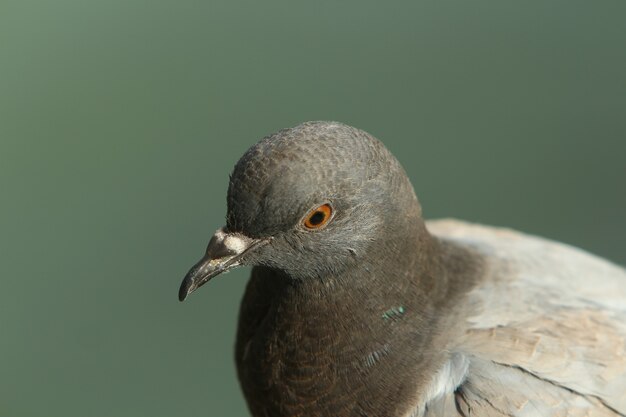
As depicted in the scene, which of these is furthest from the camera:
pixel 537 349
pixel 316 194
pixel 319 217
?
pixel 537 349

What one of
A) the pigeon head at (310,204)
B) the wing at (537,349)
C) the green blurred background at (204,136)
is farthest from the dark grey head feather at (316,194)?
the green blurred background at (204,136)

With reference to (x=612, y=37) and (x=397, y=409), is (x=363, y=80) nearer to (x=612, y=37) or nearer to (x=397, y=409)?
(x=612, y=37)

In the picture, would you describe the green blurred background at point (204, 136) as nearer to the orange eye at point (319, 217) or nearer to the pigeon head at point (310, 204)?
the pigeon head at point (310, 204)

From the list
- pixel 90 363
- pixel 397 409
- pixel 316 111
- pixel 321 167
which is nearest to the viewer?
pixel 321 167

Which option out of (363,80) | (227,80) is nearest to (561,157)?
(363,80)

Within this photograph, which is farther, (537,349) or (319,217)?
(537,349)

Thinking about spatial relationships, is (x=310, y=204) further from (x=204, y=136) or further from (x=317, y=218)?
(x=204, y=136)

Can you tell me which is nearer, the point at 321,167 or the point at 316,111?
the point at 321,167

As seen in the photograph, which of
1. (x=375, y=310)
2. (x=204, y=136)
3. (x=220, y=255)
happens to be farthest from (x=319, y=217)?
(x=204, y=136)

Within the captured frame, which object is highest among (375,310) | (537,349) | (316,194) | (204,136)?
(316,194)
